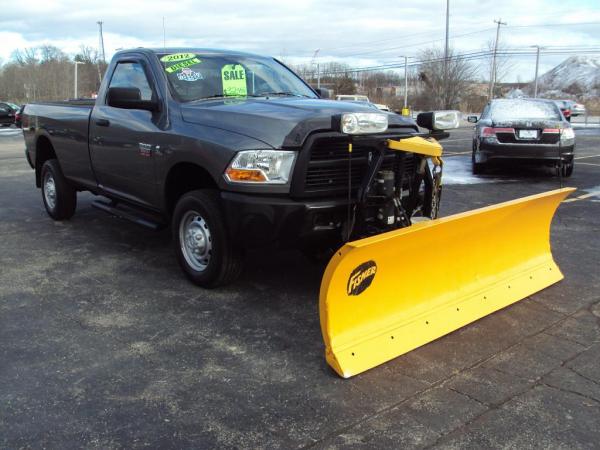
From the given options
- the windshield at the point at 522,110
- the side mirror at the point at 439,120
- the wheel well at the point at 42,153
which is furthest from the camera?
the windshield at the point at 522,110

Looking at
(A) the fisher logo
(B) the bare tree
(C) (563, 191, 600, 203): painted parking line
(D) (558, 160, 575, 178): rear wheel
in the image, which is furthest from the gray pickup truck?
(B) the bare tree

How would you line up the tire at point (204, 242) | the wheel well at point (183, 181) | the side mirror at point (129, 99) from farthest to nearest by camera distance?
the side mirror at point (129, 99) → the wheel well at point (183, 181) → the tire at point (204, 242)

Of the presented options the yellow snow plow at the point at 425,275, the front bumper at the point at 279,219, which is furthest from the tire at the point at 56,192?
the yellow snow plow at the point at 425,275

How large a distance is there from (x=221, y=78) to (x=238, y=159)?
4.87 ft

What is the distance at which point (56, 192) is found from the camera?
7195 millimetres

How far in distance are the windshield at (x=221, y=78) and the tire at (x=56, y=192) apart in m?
2.57

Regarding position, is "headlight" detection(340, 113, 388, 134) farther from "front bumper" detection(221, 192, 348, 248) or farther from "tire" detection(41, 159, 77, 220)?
"tire" detection(41, 159, 77, 220)

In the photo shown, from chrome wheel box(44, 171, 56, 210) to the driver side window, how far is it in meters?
1.89

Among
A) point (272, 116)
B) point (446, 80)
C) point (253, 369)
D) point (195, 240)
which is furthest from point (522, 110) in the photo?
point (446, 80)

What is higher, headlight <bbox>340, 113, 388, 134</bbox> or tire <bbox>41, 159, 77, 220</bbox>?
headlight <bbox>340, 113, 388, 134</bbox>

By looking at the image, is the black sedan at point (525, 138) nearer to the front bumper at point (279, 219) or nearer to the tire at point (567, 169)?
the tire at point (567, 169)

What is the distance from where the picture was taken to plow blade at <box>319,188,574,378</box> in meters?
3.41

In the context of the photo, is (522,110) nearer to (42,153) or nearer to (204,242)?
(42,153)

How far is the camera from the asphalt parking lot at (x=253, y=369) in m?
2.88
